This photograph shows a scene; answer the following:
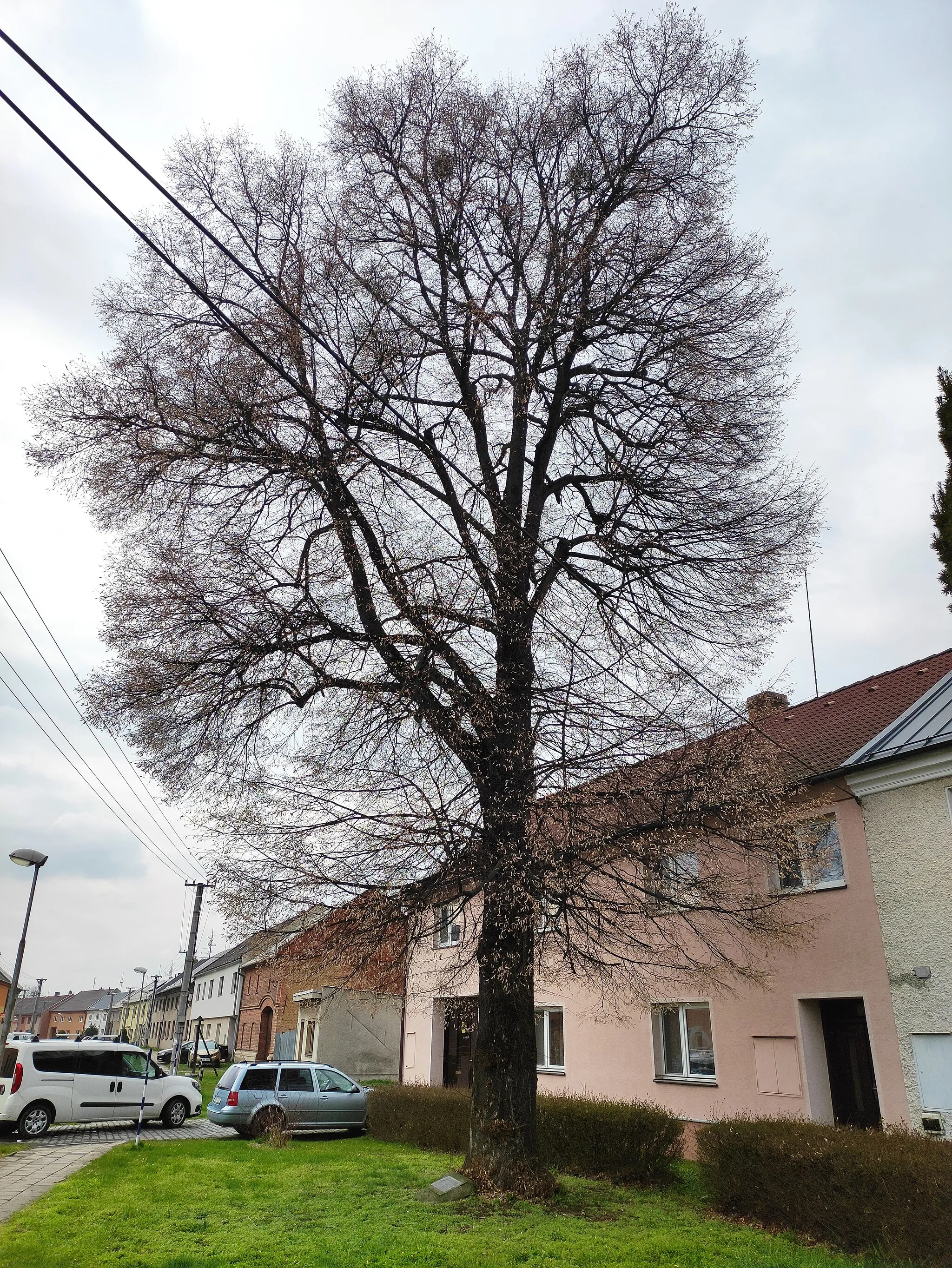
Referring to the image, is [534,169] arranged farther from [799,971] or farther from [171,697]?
[799,971]

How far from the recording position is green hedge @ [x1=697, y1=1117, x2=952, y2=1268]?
741cm

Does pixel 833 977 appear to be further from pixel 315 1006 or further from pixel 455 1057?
pixel 315 1006

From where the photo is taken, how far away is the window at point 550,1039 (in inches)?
706

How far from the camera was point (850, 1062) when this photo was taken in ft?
40.9

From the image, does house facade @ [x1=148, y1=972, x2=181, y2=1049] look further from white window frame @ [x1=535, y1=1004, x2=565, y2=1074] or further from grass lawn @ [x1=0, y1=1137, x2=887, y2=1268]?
grass lawn @ [x1=0, y1=1137, x2=887, y2=1268]

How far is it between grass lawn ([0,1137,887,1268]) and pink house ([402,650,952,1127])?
2126mm

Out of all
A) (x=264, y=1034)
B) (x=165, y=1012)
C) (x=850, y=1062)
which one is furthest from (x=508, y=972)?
(x=165, y=1012)

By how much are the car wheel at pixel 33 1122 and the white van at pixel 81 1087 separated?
0.01m

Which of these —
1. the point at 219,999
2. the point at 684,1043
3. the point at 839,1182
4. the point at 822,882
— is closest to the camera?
the point at 839,1182

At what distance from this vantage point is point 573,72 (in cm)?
1332

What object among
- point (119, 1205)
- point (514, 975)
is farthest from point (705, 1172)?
point (119, 1205)

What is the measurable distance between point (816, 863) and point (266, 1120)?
1315 centimetres

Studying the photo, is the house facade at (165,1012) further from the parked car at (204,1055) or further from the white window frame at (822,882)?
the white window frame at (822,882)

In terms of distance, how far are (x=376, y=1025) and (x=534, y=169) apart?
→ 102 ft
